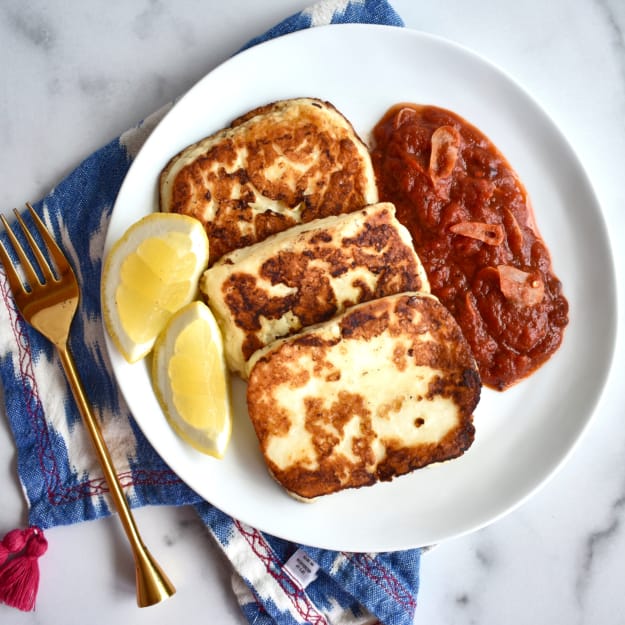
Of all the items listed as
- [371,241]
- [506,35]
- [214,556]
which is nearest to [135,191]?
[371,241]

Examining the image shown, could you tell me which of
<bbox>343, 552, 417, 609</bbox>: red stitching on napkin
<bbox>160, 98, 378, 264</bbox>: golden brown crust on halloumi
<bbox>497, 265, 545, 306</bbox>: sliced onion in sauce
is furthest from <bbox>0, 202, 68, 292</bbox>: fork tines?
<bbox>497, 265, 545, 306</bbox>: sliced onion in sauce

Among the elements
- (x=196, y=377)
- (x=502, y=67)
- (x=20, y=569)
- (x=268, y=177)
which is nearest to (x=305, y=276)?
(x=268, y=177)

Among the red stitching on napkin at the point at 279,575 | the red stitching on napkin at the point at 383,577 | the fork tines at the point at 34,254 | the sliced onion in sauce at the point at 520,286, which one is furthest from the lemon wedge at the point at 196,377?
the sliced onion in sauce at the point at 520,286

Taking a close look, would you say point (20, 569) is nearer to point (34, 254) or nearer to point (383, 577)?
point (34, 254)

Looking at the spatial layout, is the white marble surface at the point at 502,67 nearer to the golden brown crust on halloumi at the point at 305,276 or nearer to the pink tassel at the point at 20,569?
the pink tassel at the point at 20,569

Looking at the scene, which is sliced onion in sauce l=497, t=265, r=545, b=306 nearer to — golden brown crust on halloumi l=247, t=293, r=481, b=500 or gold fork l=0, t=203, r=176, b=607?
golden brown crust on halloumi l=247, t=293, r=481, b=500

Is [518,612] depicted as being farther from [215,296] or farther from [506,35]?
[506,35]
